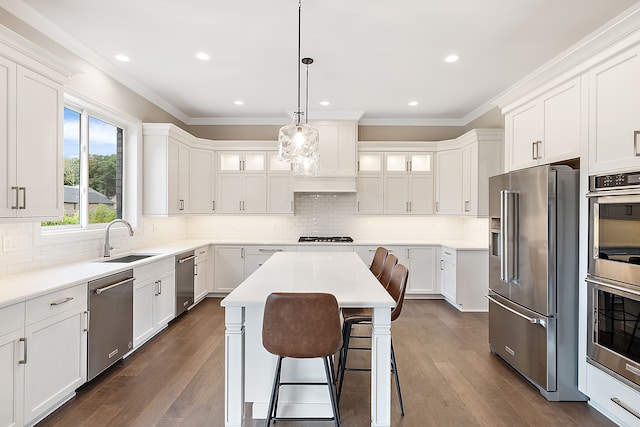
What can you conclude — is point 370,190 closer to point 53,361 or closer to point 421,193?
point 421,193

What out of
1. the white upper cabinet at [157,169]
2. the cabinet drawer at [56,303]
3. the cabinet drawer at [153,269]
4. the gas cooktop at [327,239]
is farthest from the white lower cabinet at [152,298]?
the gas cooktop at [327,239]

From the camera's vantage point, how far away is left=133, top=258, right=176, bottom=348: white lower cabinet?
3.35 metres

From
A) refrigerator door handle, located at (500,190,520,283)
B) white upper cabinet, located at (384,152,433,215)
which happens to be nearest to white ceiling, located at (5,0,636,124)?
white upper cabinet, located at (384,152,433,215)


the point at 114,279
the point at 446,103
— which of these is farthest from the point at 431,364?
the point at 446,103

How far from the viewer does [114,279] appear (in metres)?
2.93

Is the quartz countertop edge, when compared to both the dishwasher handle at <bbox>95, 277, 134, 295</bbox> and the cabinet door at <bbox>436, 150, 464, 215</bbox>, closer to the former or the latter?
the dishwasher handle at <bbox>95, 277, 134, 295</bbox>

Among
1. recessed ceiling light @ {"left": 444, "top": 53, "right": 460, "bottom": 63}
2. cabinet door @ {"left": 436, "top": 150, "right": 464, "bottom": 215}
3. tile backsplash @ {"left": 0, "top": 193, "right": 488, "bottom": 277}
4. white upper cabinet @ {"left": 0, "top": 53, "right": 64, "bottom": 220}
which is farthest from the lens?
tile backsplash @ {"left": 0, "top": 193, "right": 488, "bottom": 277}

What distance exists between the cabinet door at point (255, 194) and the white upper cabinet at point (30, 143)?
10.0 feet

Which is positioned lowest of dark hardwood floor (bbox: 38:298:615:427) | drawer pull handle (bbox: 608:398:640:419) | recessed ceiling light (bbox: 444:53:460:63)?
dark hardwood floor (bbox: 38:298:615:427)

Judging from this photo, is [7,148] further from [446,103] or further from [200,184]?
[446,103]

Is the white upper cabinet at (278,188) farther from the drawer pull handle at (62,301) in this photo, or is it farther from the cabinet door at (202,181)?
the drawer pull handle at (62,301)

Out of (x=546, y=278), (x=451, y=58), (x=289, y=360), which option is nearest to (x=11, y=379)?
(x=289, y=360)

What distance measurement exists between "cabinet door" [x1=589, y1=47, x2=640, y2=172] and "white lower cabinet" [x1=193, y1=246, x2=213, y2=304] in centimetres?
456

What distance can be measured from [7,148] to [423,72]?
12.2 ft
